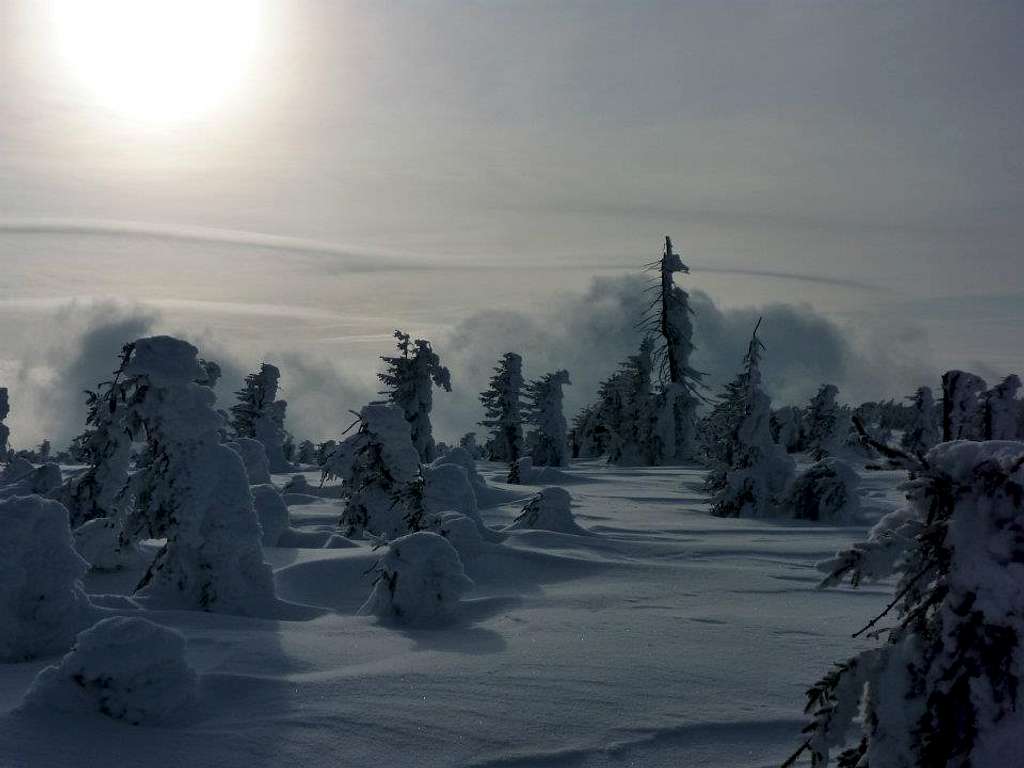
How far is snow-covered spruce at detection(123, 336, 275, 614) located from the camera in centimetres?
917

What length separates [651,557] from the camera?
12.1 meters

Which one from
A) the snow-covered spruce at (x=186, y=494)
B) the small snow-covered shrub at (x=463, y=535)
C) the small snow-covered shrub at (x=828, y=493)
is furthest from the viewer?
the small snow-covered shrub at (x=828, y=493)

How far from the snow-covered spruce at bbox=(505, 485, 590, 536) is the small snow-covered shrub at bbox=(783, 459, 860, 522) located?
5847 millimetres

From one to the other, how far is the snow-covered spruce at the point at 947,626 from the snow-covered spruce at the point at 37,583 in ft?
20.2

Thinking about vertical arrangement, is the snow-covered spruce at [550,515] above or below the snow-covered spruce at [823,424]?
below

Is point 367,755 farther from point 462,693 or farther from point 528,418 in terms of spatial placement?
point 528,418

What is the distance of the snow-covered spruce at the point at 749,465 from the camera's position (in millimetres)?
19172

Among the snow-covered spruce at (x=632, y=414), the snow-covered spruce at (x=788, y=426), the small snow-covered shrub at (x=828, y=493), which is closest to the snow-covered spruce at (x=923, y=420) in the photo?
the snow-covered spruce at (x=788, y=426)

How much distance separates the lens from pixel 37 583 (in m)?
7.00

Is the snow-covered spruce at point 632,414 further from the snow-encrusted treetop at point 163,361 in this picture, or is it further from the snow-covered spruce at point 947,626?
the snow-covered spruce at point 947,626

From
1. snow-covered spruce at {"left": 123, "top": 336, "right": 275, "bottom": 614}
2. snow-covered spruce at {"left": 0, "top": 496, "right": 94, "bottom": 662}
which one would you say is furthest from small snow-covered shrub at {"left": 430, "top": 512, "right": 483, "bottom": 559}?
snow-covered spruce at {"left": 0, "top": 496, "right": 94, "bottom": 662}

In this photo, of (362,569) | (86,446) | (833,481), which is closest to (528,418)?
(833,481)

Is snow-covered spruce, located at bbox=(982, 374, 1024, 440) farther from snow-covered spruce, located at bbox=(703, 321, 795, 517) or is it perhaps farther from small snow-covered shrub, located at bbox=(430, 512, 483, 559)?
snow-covered spruce, located at bbox=(703, 321, 795, 517)

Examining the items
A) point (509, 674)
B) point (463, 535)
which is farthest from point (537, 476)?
point (509, 674)
